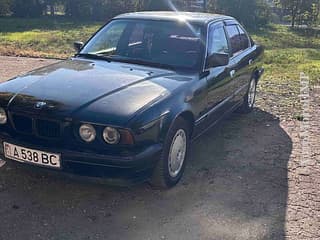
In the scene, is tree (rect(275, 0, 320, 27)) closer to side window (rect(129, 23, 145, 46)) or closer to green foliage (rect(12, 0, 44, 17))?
green foliage (rect(12, 0, 44, 17))

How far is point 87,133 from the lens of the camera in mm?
3449

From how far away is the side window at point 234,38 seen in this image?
5695 mm

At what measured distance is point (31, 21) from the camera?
21.6m

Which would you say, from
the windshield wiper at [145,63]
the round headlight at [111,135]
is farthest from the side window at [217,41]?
the round headlight at [111,135]

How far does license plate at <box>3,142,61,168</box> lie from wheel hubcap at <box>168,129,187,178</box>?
105cm

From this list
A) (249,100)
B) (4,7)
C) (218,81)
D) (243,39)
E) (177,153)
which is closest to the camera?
(177,153)

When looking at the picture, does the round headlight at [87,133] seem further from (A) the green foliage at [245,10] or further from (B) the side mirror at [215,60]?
(A) the green foliage at [245,10]

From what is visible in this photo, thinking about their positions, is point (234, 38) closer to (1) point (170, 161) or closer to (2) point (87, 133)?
(1) point (170, 161)

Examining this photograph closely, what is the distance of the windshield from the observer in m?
4.65

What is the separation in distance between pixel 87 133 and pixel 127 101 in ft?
1.42

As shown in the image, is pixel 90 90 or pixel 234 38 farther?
pixel 234 38

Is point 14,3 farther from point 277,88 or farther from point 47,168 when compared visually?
point 47,168

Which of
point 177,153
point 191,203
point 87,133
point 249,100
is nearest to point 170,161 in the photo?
point 177,153

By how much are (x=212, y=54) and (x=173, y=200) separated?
1.70 metres
